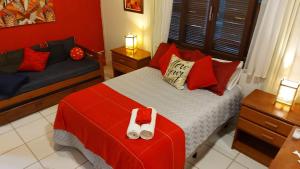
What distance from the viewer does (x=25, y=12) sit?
3420 mm

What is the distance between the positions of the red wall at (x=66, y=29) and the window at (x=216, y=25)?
1.70m

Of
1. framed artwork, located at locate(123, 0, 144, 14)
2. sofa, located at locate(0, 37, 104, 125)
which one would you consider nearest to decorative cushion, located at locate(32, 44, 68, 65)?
sofa, located at locate(0, 37, 104, 125)

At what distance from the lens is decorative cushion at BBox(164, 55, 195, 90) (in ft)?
8.59

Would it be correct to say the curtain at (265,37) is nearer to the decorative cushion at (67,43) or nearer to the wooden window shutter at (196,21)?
the wooden window shutter at (196,21)

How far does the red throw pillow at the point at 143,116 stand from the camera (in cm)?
191

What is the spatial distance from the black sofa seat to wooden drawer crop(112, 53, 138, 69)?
13.6 inches

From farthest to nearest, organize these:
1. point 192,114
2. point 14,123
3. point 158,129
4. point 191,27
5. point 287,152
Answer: point 191,27 → point 14,123 → point 192,114 → point 158,129 → point 287,152

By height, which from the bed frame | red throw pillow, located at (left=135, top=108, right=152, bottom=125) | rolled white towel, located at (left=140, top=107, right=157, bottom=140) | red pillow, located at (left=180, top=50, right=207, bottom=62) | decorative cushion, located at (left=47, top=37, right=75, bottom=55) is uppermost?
red pillow, located at (left=180, top=50, right=207, bottom=62)

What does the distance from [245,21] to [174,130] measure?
1620 millimetres

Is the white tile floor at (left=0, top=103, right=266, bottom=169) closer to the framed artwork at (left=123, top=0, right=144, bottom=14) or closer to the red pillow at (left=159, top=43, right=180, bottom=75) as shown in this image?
the red pillow at (left=159, top=43, right=180, bottom=75)

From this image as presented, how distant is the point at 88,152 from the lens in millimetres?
2164

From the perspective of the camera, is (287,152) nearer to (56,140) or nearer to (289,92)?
(289,92)

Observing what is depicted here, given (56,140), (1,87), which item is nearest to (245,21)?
(56,140)

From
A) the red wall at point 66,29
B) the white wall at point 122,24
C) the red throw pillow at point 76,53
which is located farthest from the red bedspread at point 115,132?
the red wall at point 66,29
